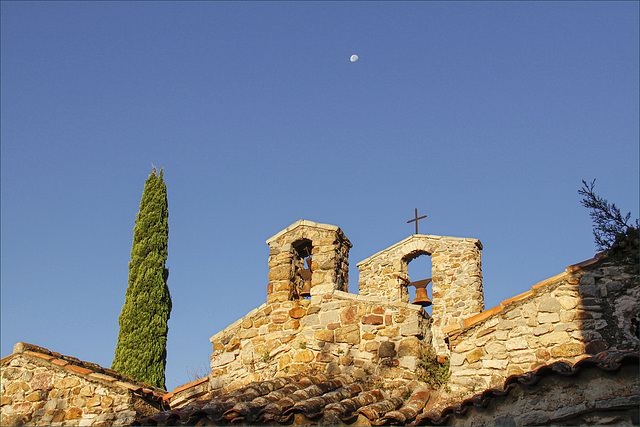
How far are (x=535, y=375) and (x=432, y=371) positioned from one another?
2936 millimetres

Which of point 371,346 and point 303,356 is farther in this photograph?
point 303,356

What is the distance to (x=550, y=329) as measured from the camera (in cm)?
818

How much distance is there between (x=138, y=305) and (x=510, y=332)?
1003 centimetres

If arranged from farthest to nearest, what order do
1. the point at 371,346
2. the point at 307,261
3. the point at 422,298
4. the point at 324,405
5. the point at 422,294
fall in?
1. the point at 422,294
2. the point at 422,298
3. the point at 307,261
4. the point at 371,346
5. the point at 324,405

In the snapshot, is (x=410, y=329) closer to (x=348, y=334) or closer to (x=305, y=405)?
(x=348, y=334)

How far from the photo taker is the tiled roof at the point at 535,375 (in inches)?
217

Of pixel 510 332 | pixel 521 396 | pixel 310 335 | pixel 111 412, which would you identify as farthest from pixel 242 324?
pixel 521 396

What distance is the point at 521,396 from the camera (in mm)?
6180

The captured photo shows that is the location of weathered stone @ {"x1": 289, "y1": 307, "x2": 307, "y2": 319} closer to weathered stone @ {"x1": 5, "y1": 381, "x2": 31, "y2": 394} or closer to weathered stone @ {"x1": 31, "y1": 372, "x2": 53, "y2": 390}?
weathered stone @ {"x1": 31, "y1": 372, "x2": 53, "y2": 390}

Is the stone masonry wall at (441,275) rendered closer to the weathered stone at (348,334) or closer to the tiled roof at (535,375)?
the weathered stone at (348,334)

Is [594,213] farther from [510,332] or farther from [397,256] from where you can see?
[397,256]

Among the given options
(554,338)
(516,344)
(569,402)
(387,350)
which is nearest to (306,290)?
(387,350)

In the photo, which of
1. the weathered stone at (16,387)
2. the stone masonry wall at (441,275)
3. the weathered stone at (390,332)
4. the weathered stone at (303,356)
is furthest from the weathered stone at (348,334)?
the weathered stone at (16,387)

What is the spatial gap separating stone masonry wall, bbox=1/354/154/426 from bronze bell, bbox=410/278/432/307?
17.7 ft
